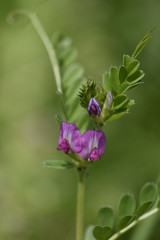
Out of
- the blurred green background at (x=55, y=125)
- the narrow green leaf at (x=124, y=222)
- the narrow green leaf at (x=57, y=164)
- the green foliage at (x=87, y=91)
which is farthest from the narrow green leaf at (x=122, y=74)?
the blurred green background at (x=55, y=125)

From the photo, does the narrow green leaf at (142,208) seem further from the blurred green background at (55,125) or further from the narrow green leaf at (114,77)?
the blurred green background at (55,125)

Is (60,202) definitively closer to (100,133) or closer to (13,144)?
(13,144)

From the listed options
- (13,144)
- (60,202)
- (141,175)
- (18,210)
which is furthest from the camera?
(13,144)

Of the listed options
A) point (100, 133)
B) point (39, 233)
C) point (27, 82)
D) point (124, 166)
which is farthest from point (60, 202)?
point (100, 133)

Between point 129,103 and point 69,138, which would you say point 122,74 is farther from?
point 69,138

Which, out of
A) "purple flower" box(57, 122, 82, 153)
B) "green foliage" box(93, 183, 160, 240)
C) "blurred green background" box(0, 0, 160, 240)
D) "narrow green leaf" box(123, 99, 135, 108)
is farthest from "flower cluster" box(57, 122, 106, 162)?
"blurred green background" box(0, 0, 160, 240)
